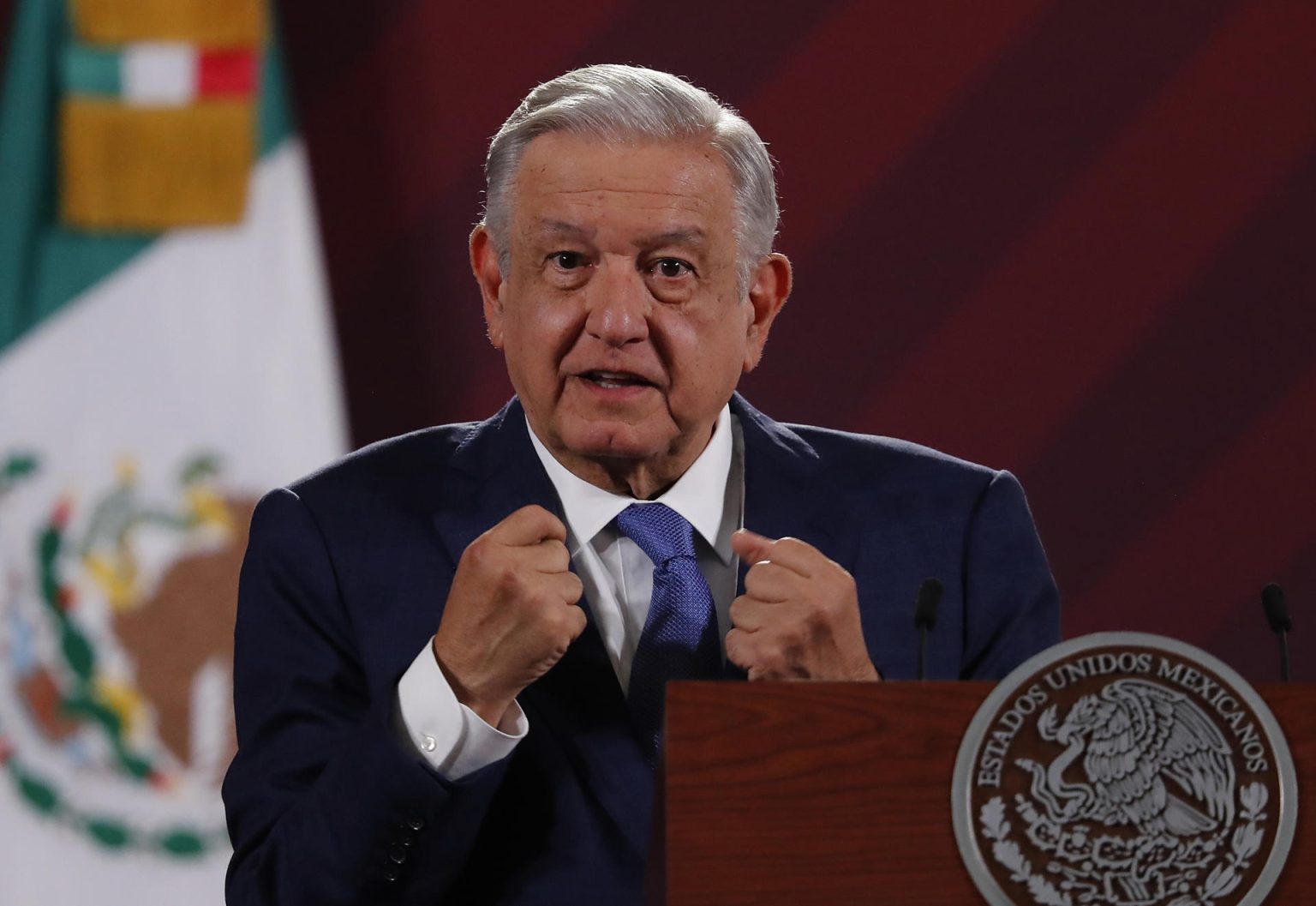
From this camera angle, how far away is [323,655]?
172cm

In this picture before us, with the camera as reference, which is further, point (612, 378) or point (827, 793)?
point (612, 378)

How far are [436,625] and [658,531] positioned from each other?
249 mm

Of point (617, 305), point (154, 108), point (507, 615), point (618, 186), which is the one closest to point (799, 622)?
point (507, 615)

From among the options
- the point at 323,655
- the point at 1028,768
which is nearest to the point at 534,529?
the point at 323,655

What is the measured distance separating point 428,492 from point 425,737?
46cm

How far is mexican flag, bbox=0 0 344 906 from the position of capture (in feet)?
8.22

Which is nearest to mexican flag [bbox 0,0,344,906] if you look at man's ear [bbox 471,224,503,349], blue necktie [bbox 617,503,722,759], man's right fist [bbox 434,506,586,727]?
man's ear [bbox 471,224,503,349]

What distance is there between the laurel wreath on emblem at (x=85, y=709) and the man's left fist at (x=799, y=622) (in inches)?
53.8

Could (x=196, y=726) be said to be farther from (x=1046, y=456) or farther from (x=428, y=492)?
(x=1046, y=456)

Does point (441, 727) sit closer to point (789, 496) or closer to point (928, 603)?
point (928, 603)

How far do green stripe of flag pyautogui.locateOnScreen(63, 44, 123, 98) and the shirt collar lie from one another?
3.67ft

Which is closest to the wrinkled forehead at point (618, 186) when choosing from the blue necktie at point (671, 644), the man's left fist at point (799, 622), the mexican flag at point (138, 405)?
the blue necktie at point (671, 644)

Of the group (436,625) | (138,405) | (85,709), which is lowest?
(85,709)

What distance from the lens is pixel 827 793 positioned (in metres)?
1.14
